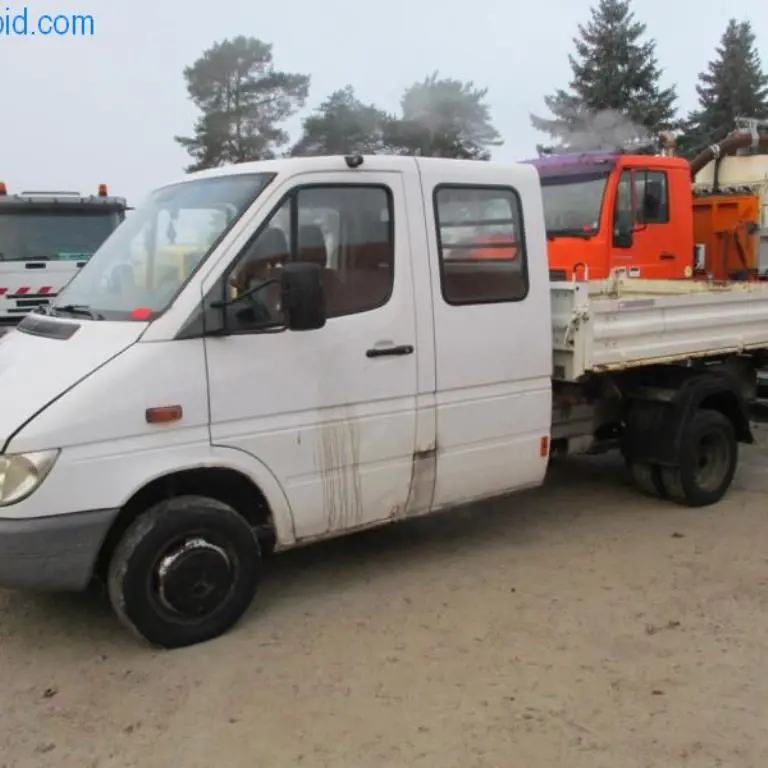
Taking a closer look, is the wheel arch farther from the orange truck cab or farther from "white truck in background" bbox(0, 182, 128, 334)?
"white truck in background" bbox(0, 182, 128, 334)

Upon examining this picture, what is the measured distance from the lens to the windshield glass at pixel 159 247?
4354 mm

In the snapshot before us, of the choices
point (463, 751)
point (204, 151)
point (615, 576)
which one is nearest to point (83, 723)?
point (463, 751)

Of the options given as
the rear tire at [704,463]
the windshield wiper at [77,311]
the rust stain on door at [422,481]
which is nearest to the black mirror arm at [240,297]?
the windshield wiper at [77,311]

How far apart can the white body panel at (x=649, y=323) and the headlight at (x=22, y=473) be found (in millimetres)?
3102

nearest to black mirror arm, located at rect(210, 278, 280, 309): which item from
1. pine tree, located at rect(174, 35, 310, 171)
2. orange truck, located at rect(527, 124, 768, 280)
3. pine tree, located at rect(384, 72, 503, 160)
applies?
orange truck, located at rect(527, 124, 768, 280)

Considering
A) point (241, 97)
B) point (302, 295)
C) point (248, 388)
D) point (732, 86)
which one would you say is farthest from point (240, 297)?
point (732, 86)

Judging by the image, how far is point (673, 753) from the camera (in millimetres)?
3424

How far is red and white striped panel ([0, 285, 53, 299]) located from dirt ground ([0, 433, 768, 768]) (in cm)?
812

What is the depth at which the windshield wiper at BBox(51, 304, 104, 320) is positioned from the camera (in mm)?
4469

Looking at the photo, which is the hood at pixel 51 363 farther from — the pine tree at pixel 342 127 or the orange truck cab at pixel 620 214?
the pine tree at pixel 342 127

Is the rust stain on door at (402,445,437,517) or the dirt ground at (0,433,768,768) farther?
the rust stain on door at (402,445,437,517)

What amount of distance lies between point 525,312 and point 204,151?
2507 centimetres

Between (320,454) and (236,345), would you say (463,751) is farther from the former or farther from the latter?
(236,345)

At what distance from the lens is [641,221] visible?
8797mm
